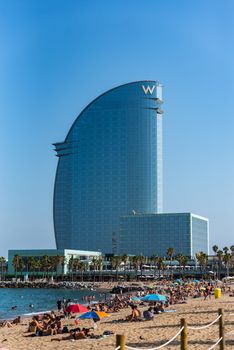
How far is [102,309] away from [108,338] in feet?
68.9

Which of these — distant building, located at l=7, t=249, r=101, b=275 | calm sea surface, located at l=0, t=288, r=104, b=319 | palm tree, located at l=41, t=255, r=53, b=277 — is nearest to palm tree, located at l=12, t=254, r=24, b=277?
distant building, located at l=7, t=249, r=101, b=275

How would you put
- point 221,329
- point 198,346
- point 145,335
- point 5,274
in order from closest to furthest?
point 221,329 → point 198,346 → point 145,335 → point 5,274

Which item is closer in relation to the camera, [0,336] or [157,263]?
[0,336]

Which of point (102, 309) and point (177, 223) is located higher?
point (177, 223)

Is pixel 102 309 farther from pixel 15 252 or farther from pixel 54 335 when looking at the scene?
pixel 15 252

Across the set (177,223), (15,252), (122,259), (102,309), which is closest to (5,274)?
(15,252)

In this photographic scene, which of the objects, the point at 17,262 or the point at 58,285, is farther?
the point at 17,262

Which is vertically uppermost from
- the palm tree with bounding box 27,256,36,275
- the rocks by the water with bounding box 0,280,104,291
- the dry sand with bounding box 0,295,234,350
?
the palm tree with bounding box 27,256,36,275

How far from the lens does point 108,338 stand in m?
25.7

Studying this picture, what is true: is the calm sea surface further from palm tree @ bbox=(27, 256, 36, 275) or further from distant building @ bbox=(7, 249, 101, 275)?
distant building @ bbox=(7, 249, 101, 275)

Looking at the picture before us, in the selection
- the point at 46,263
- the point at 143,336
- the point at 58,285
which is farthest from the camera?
the point at 46,263

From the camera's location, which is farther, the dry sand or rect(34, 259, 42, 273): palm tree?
rect(34, 259, 42, 273): palm tree

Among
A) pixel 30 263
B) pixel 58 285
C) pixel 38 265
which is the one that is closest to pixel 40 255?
pixel 30 263

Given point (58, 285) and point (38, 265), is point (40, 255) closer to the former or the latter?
point (38, 265)
